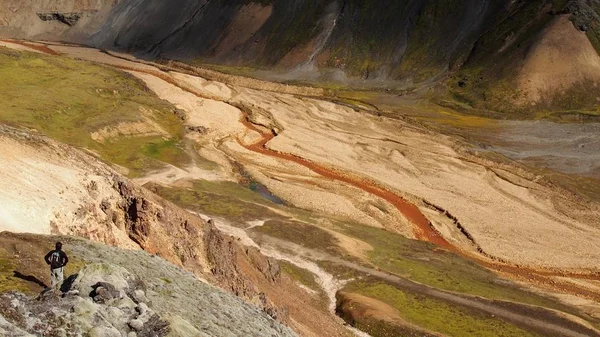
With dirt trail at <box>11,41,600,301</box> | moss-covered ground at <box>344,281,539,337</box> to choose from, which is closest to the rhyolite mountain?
dirt trail at <box>11,41,600,301</box>

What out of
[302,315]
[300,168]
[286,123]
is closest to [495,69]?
[286,123]

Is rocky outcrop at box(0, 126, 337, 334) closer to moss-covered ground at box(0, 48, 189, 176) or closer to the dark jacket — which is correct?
the dark jacket

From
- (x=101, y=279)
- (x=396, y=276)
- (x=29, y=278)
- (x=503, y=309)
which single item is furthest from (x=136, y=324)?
(x=396, y=276)

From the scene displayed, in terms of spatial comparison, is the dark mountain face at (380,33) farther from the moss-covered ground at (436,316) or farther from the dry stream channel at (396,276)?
the moss-covered ground at (436,316)

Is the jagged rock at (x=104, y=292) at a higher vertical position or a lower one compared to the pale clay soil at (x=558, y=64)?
lower

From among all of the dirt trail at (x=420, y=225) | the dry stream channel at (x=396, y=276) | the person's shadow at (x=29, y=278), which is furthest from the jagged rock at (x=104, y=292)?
the dirt trail at (x=420, y=225)
